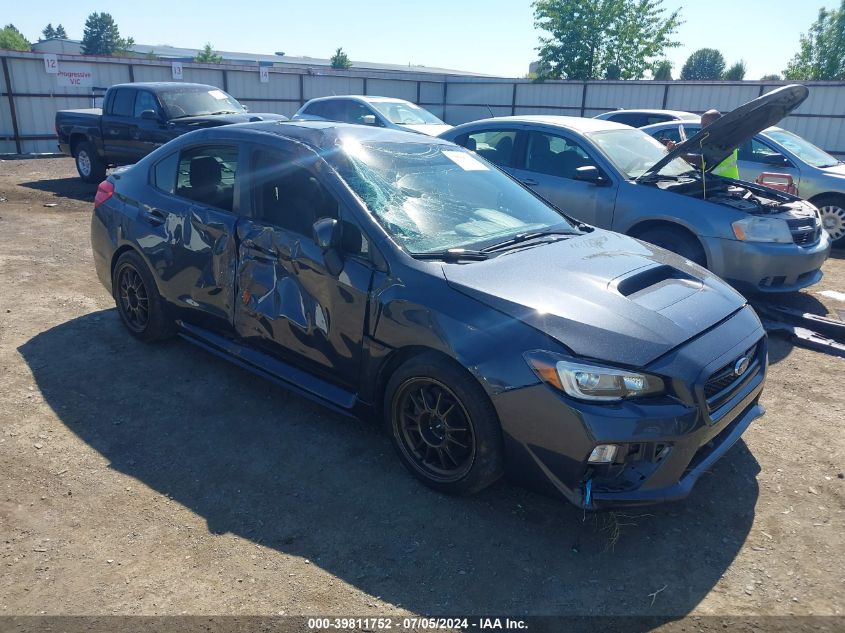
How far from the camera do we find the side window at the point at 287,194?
361 cm

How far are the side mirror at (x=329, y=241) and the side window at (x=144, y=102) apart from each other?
30.3ft

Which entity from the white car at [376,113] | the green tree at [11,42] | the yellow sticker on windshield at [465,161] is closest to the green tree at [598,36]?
the white car at [376,113]

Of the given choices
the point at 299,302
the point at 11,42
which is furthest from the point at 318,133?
the point at 11,42

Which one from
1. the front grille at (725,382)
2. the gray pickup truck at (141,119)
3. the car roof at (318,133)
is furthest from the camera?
the gray pickup truck at (141,119)

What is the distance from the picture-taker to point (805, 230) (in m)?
5.97

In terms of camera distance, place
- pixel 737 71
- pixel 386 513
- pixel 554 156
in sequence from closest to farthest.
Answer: pixel 386 513 → pixel 554 156 → pixel 737 71

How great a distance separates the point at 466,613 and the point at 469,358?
3.42 feet

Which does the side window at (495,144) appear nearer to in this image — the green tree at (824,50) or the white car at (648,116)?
the white car at (648,116)

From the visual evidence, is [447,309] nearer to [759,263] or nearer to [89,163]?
[759,263]

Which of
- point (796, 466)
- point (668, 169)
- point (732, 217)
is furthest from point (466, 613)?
point (668, 169)

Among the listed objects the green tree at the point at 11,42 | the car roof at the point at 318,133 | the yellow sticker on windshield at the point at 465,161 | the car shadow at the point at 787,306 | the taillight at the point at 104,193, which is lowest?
the car shadow at the point at 787,306

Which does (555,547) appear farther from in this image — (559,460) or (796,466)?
(796,466)

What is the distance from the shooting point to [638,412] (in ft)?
8.86

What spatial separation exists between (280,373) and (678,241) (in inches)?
159
